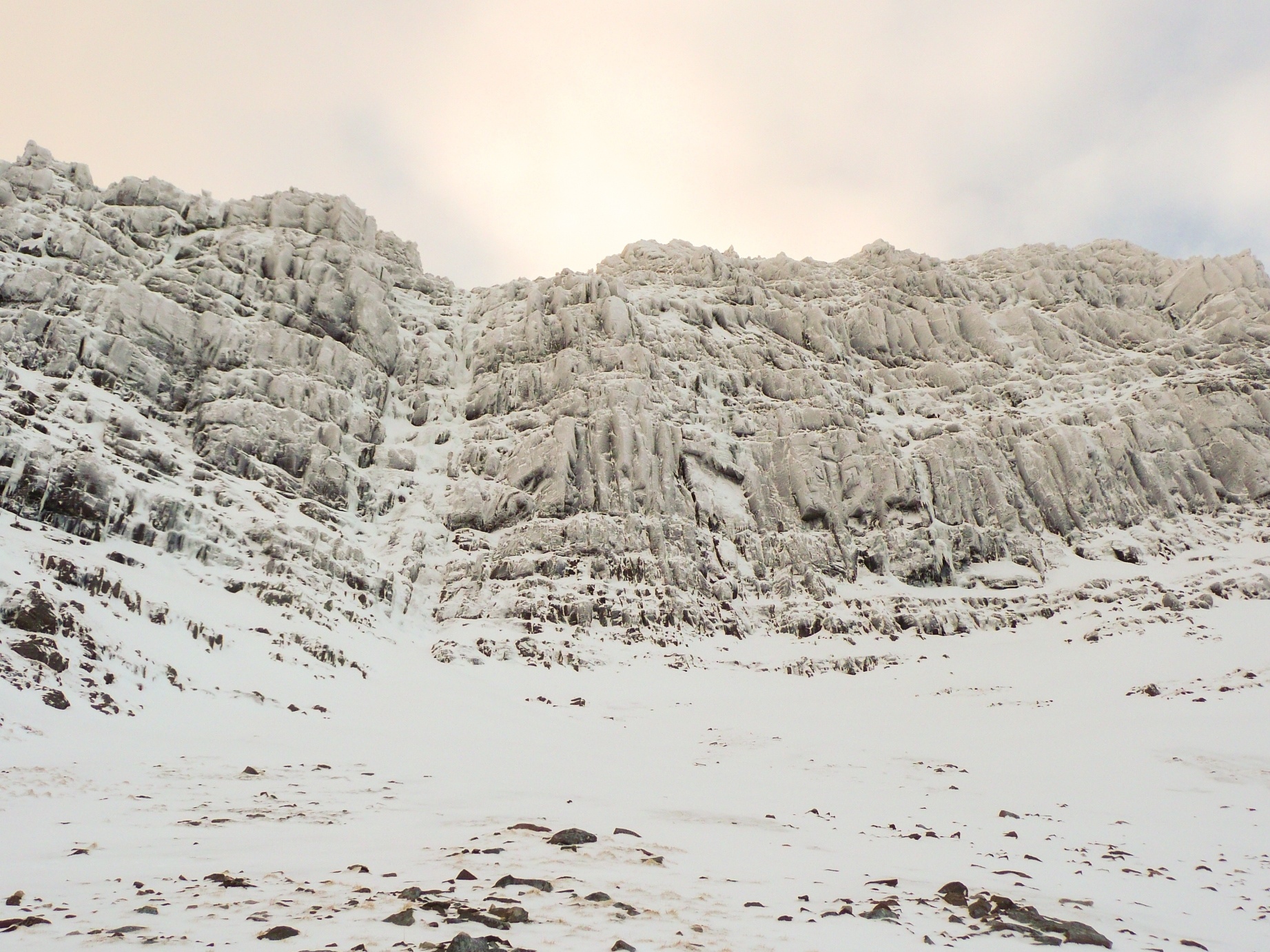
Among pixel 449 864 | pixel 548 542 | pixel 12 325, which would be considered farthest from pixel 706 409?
pixel 449 864

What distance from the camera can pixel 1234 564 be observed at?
218 feet

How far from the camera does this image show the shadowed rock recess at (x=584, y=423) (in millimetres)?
54156

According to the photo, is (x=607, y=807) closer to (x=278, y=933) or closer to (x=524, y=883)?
(x=524, y=883)

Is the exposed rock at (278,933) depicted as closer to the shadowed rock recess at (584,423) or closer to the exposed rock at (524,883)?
the exposed rock at (524,883)

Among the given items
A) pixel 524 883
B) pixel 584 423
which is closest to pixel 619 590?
pixel 584 423

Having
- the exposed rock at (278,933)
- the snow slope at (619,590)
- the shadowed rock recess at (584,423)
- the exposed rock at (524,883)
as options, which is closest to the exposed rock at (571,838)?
the snow slope at (619,590)

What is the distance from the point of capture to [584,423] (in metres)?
75.2

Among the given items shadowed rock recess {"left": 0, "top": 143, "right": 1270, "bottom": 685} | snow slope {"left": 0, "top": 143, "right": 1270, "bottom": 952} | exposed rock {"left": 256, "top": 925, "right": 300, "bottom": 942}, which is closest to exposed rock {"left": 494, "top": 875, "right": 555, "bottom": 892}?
snow slope {"left": 0, "top": 143, "right": 1270, "bottom": 952}

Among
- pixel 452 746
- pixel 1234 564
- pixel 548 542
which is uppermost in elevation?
pixel 1234 564

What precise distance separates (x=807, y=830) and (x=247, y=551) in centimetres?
4615

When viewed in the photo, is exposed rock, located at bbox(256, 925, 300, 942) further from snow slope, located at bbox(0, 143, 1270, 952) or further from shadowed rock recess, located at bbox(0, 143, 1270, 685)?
shadowed rock recess, located at bbox(0, 143, 1270, 685)

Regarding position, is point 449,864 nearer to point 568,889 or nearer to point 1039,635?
point 568,889

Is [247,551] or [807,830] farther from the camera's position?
[247,551]

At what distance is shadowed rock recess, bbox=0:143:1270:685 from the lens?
54.2 meters
